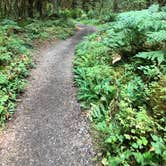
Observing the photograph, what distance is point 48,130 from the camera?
5.51 m

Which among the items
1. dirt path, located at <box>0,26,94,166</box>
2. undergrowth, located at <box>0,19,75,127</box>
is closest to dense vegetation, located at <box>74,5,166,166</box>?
dirt path, located at <box>0,26,94,166</box>

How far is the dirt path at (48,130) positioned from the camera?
4.72 metres

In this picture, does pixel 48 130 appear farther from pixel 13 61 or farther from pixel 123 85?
pixel 13 61

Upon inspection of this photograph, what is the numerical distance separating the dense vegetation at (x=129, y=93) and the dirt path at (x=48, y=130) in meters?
0.35

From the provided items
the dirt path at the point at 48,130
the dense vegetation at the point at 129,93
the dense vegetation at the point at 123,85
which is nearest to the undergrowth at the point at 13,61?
the dense vegetation at the point at 123,85

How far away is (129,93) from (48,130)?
199 cm

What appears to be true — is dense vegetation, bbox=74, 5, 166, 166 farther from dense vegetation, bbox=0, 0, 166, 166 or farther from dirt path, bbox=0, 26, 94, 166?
dirt path, bbox=0, 26, 94, 166

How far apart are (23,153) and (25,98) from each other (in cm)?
236

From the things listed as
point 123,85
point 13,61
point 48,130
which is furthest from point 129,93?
point 13,61

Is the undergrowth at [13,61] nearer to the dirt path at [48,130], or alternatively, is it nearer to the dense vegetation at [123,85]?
the dense vegetation at [123,85]

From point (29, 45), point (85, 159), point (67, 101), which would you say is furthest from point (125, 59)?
point (29, 45)

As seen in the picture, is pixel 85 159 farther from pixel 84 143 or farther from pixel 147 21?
pixel 147 21

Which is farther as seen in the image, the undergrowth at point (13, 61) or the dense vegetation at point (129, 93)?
the undergrowth at point (13, 61)

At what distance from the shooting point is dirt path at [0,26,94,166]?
4719 millimetres
